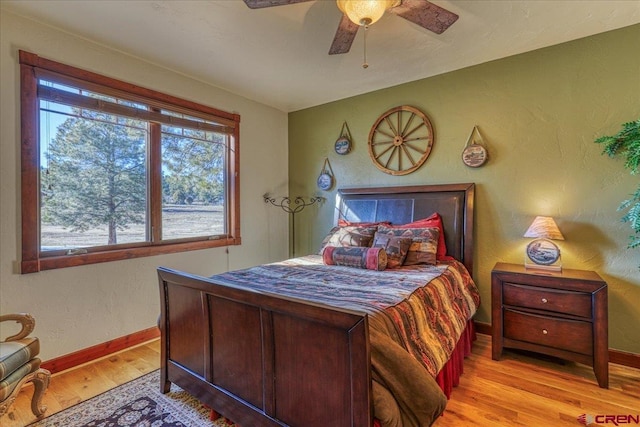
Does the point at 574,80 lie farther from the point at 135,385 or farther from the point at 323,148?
the point at 135,385

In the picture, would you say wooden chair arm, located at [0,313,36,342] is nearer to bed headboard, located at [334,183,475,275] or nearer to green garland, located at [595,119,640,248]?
bed headboard, located at [334,183,475,275]

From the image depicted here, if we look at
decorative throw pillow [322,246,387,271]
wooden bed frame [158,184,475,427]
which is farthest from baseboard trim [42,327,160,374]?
decorative throw pillow [322,246,387,271]

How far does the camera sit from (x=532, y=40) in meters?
2.50

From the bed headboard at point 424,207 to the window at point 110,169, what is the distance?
5.38 ft

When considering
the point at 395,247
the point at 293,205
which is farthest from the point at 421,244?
the point at 293,205

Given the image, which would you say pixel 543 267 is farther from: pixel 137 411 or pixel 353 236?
pixel 137 411

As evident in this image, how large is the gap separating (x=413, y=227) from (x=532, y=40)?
185 centimetres

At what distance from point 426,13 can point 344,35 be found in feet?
1.64

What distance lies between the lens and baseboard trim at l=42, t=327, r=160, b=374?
7.53 ft

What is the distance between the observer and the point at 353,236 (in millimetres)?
2990

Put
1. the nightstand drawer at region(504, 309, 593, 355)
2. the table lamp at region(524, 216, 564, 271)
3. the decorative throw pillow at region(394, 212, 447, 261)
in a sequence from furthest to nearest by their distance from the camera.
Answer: the decorative throw pillow at region(394, 212, 447, 261) < the table lamp at region(524, 216, 564, 271) < the nightstand drawer at region(504, 309, 593, 355)

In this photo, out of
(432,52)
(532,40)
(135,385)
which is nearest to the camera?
(135,385)

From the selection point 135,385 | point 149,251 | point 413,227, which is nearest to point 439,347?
point 413,227

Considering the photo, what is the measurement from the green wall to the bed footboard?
2273mm
